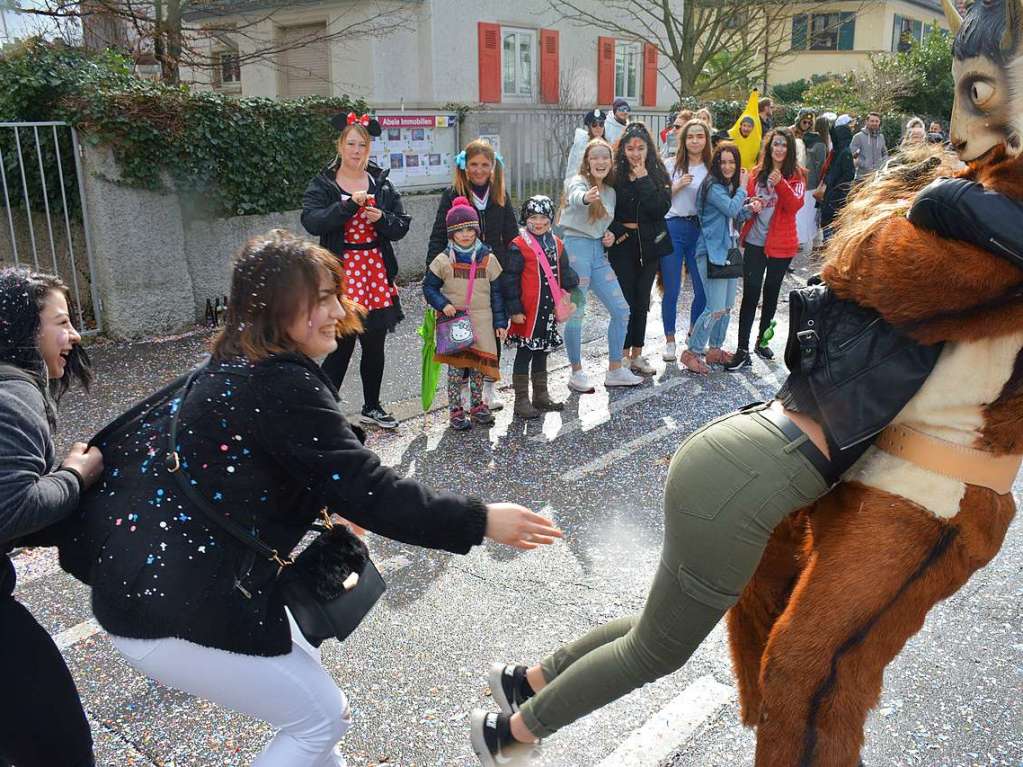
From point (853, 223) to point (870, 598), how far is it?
3.06 feet

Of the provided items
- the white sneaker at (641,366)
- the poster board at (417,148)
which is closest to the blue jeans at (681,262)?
the white sneaker at (641,366)

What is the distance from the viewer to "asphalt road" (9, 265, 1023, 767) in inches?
118

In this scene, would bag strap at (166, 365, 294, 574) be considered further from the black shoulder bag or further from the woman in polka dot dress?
the woman in polka dot dress

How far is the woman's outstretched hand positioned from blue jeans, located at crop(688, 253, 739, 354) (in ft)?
18.2

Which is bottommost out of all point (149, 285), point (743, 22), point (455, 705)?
point (455, 705)

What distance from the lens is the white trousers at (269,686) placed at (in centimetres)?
212

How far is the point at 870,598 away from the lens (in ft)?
6.91

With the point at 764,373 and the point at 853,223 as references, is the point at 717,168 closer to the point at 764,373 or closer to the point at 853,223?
the point at 764,373

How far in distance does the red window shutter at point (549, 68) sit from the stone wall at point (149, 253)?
1560 centimetres

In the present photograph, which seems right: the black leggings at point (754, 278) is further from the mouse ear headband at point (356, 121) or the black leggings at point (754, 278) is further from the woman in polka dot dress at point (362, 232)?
the mouse ear headband at point (356, 121)

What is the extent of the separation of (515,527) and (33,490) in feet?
3.65

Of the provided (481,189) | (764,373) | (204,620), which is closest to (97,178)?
(481,189)

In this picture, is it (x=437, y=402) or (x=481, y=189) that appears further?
(x=437, y=402)

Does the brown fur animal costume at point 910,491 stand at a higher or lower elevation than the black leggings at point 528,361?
higher
